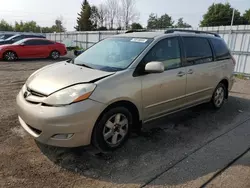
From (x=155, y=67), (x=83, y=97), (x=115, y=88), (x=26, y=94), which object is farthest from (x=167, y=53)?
(x=26, y=94)

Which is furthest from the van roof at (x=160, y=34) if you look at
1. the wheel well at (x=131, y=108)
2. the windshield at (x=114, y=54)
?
the wheel well at (x=131, y=108)

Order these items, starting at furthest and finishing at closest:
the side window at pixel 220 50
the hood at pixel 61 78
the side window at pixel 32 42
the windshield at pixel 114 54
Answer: the side window at pixel 32 42, the side window at pixel 220 50, the windshield at pixel 114 54, the hood at pixel 61 78

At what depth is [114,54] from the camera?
3.46 metres

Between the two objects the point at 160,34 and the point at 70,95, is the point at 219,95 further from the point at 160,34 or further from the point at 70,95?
the point at 70,95

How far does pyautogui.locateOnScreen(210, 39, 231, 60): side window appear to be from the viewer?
4.59 metres

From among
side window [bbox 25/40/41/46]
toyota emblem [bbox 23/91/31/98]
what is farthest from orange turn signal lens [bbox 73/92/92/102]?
side window [bbox 25/40/41/46]

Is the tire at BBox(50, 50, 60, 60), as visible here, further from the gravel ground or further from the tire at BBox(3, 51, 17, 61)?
the gravel ground

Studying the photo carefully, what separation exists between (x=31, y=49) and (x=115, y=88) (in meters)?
12.0

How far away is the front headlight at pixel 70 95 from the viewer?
251cm

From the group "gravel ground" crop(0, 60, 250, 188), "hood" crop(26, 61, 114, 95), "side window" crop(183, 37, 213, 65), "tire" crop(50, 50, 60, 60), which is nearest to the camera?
"gravel ground" crop(0, 60, 250, 188)

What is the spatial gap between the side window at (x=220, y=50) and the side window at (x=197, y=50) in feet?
0.78

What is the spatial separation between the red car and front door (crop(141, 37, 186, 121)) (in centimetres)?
1155

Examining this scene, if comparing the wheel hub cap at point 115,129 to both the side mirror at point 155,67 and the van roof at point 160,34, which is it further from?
the van roof at point 160,34

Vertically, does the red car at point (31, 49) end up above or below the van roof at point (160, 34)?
below
